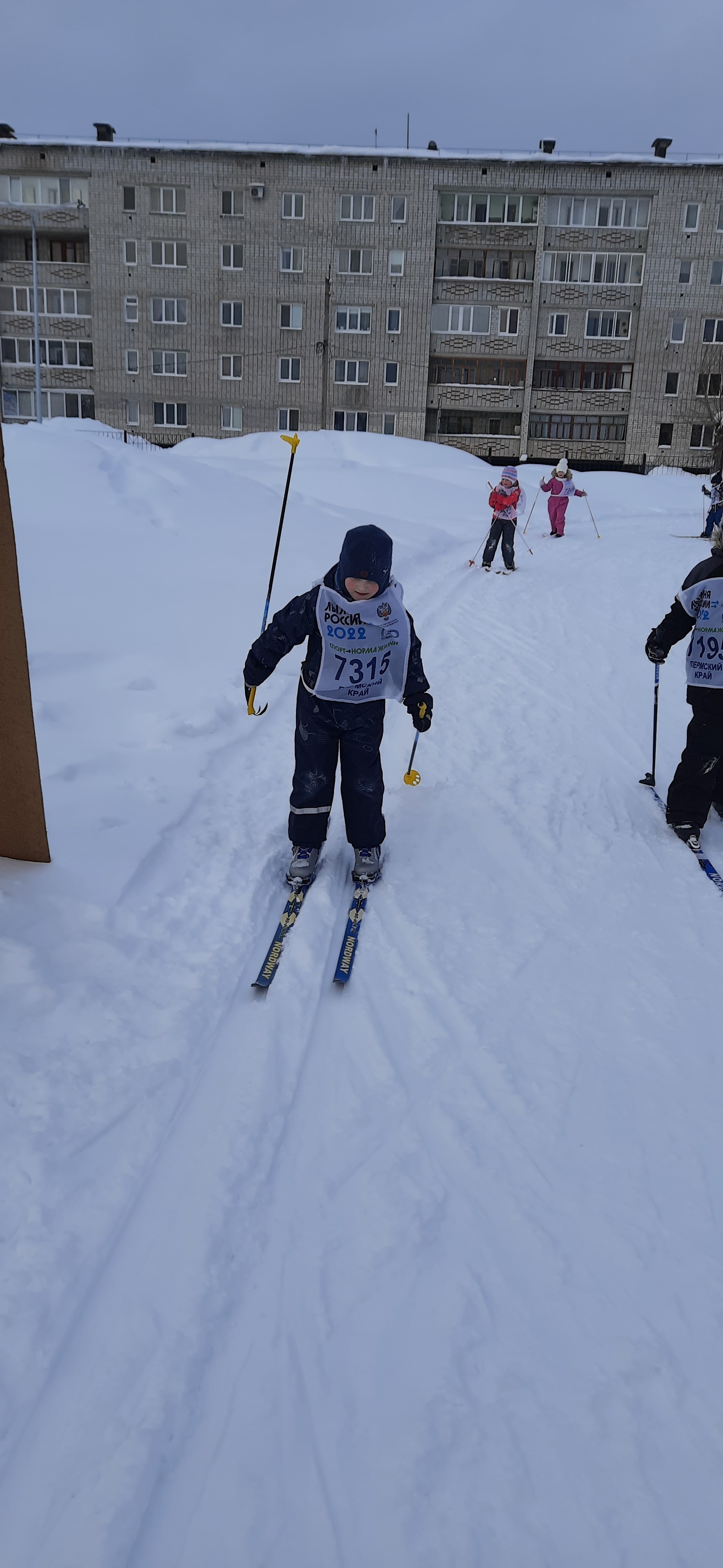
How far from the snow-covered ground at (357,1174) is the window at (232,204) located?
39009mm

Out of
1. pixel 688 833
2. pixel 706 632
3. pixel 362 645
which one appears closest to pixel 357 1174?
pixel 362 645

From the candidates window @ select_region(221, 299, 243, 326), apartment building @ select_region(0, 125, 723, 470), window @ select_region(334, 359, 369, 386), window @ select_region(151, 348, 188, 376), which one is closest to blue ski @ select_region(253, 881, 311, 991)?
apartment building @ select_region(0, 125, 723, 470)

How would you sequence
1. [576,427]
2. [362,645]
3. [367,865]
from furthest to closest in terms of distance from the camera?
1. [576,427]
2. [367,865]
3. [362,645]

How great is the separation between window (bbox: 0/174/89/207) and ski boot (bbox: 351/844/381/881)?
43499mm

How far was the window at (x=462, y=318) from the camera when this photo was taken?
125 ft

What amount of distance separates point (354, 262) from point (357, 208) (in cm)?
199

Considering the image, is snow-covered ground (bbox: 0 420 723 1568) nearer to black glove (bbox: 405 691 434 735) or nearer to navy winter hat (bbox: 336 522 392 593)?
black glove (bbox: 405 691 434 735)

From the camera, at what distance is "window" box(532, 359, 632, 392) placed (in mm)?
38938

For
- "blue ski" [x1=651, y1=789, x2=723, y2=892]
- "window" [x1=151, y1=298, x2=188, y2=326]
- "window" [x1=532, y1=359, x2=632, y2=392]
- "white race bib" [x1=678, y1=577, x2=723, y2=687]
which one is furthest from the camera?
"window" [x1=532, y1=359, x2=632, y2=392]

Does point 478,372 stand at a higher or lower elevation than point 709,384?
higher

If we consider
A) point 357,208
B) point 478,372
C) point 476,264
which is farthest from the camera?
point 478,372

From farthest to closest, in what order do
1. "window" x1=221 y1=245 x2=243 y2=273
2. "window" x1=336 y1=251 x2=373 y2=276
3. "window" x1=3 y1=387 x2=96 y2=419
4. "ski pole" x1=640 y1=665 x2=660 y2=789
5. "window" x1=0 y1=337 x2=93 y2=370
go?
"window" x1=3 y1=387 x2=96 y2=419 → "window" x1=0 y1=337 x2=93 y2=370 → "window" x1=221 y1=245 x2=243 y2=273 → "window" x1=336 y1=251 x2=373 y2=276 → "ski pole" x1=640 y1=665 x2=660 y2=789

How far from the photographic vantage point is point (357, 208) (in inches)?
1441

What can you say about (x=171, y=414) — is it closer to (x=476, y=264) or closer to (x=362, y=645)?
(x=476, y=264)
